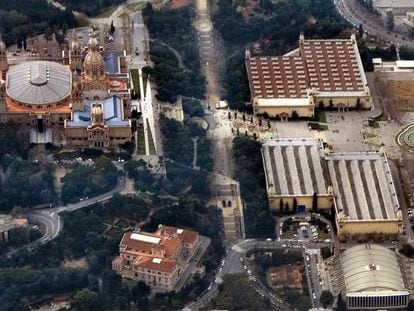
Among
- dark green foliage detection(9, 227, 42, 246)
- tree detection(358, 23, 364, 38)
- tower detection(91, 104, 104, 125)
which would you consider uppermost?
tree detection(358, 23, 364, 38)

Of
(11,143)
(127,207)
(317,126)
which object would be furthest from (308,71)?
(11,143)

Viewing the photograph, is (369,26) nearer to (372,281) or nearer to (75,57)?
(75,57)

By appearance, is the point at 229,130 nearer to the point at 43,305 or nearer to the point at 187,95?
the point at 187,95

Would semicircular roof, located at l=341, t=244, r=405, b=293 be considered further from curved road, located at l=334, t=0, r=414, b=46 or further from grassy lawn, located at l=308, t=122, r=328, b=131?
curved road, located at l=334, t=0, r=414, b=46

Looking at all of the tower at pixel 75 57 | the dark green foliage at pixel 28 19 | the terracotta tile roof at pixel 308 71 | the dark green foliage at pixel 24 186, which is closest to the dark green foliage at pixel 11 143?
the dark green foliage at pixel 24 186

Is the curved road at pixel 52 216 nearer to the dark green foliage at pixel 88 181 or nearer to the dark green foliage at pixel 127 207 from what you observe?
the dark green foliage at pixel 88 181

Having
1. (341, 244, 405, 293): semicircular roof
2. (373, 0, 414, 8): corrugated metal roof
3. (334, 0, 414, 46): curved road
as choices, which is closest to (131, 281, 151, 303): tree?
(341, 244, 405, 293): semicircular roof
